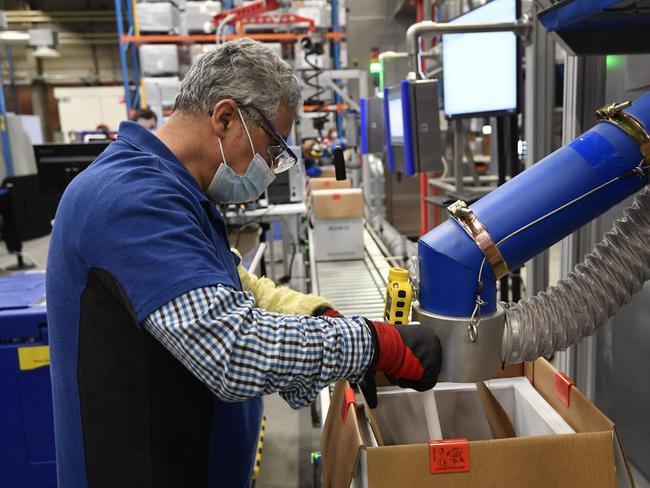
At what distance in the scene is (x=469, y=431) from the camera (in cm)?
126

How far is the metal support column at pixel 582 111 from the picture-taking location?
149 cm

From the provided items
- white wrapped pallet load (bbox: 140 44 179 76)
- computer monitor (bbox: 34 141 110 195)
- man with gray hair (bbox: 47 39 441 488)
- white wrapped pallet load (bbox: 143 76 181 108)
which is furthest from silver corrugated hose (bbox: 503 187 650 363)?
white wrapped pallet load (bbox: 140 44 179 76)

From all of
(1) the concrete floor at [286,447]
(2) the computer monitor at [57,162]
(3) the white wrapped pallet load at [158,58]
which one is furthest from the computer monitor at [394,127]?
(3) the white wrapped pallet load at [158,58]

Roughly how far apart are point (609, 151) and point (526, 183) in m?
0.13

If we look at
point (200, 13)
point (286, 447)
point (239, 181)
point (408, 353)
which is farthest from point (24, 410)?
point (200, 13)

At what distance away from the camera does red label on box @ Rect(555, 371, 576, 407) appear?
1004mm

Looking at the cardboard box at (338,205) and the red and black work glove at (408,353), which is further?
the cardboard box at (338,205)

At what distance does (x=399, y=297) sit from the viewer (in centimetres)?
106

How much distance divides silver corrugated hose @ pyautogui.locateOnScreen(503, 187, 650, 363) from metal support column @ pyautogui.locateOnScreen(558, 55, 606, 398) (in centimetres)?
58

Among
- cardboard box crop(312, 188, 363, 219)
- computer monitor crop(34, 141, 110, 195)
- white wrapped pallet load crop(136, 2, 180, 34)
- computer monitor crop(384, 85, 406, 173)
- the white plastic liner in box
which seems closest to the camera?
the white plastic liner in box

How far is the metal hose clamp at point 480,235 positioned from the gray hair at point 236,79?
437mm

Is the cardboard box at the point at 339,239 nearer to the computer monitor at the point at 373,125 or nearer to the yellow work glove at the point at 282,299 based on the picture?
the computer monitor at the point at 373,125

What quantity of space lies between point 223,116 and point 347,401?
0.61m

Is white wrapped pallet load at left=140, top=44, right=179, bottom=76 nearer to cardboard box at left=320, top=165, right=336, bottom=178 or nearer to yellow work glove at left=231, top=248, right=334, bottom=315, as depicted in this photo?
cardboard box at left=320, top=165, right=336, bottom=178
